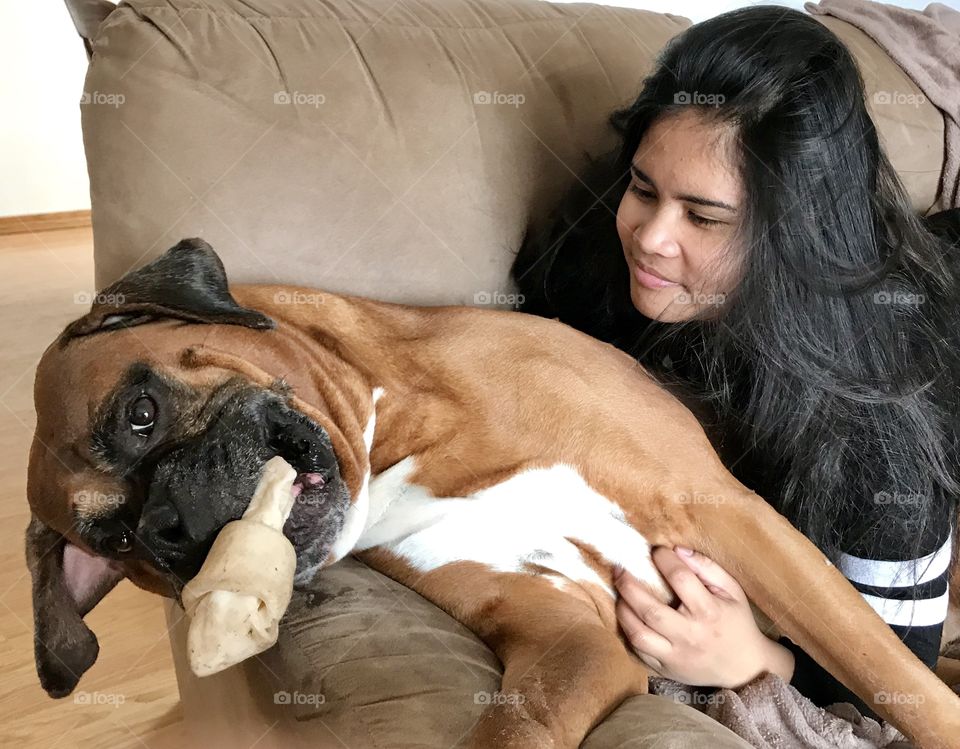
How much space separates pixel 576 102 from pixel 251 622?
1.22 m

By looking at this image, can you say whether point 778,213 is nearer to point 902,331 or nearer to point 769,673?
point 902,331

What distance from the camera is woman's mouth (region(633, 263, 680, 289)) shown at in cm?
159

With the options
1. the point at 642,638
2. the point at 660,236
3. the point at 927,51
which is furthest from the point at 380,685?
the point at 927,51

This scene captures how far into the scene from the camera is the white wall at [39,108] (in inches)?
231

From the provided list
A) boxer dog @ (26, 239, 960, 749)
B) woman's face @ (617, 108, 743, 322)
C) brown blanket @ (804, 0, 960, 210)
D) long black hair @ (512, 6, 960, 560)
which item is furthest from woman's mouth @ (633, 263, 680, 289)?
brown blanket @ (804, 0, 960, 210)

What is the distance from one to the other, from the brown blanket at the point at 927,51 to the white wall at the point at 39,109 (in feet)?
16.3

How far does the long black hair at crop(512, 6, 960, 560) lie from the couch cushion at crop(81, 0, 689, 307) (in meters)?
0.26

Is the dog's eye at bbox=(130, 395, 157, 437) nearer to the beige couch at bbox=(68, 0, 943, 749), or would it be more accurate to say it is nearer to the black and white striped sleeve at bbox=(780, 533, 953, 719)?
the beige couch at bbox=(68, 0, 943, 749)

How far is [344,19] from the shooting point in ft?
5.32

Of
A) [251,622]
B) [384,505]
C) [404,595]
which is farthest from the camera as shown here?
[384,505]

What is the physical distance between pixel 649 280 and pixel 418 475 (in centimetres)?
55

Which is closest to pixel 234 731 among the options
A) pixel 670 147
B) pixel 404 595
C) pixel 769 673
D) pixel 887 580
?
pixel 404 595

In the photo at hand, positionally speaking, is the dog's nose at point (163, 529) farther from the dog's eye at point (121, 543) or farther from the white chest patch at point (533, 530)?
the white chest patch at point (533, 530)

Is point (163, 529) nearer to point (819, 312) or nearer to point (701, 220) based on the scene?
point (701, 220)
